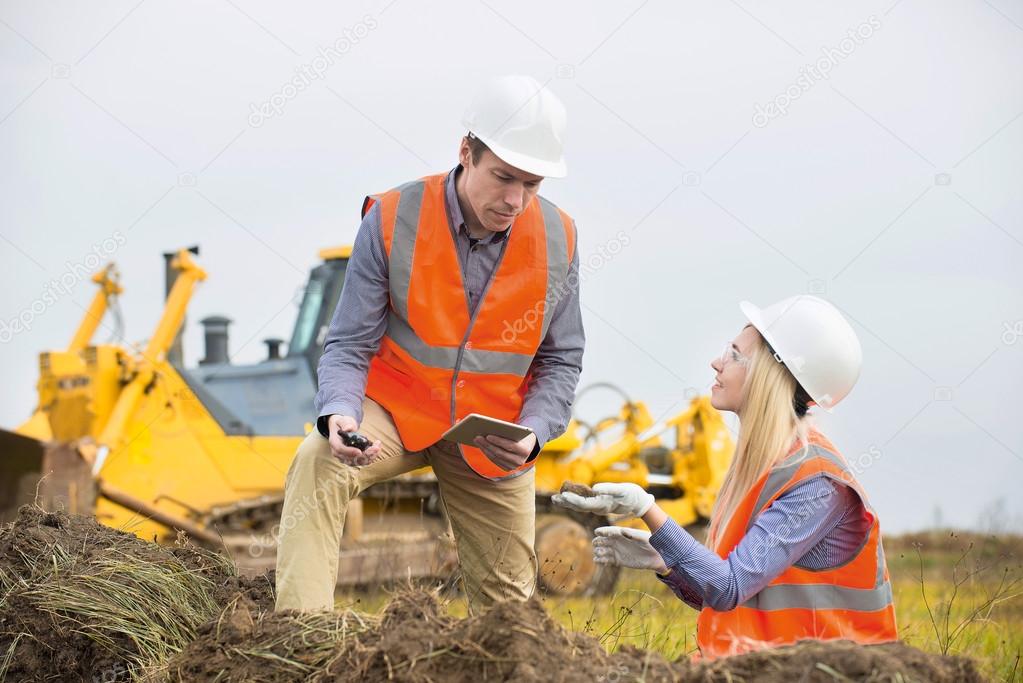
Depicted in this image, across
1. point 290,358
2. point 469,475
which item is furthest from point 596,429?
point 469,475

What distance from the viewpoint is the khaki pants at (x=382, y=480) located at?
3.57 m

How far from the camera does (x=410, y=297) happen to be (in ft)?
12.5

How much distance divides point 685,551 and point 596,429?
26.1 feet

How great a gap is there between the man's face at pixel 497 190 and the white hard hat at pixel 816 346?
828 mm

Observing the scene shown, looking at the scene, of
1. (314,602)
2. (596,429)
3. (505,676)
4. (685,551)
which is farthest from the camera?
(596,429)

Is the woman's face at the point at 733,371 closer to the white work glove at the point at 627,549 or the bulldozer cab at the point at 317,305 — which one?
the white work glove at the point at 627,549

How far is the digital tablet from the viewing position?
3416 millimetres

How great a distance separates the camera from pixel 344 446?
3.52 m

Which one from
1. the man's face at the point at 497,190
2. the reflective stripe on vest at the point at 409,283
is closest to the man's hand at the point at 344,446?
the reflective stripe on vest at the point at 409,283

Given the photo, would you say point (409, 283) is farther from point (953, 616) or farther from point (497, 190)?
point (953, 616)

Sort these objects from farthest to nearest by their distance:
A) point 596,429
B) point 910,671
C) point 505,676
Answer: point 596,429, point 505,676, point 910,671

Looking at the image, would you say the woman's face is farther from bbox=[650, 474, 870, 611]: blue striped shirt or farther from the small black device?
the small black device

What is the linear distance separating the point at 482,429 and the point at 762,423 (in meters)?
0.83

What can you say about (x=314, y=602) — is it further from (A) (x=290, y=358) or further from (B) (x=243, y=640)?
(A) (x=290, y=358)
